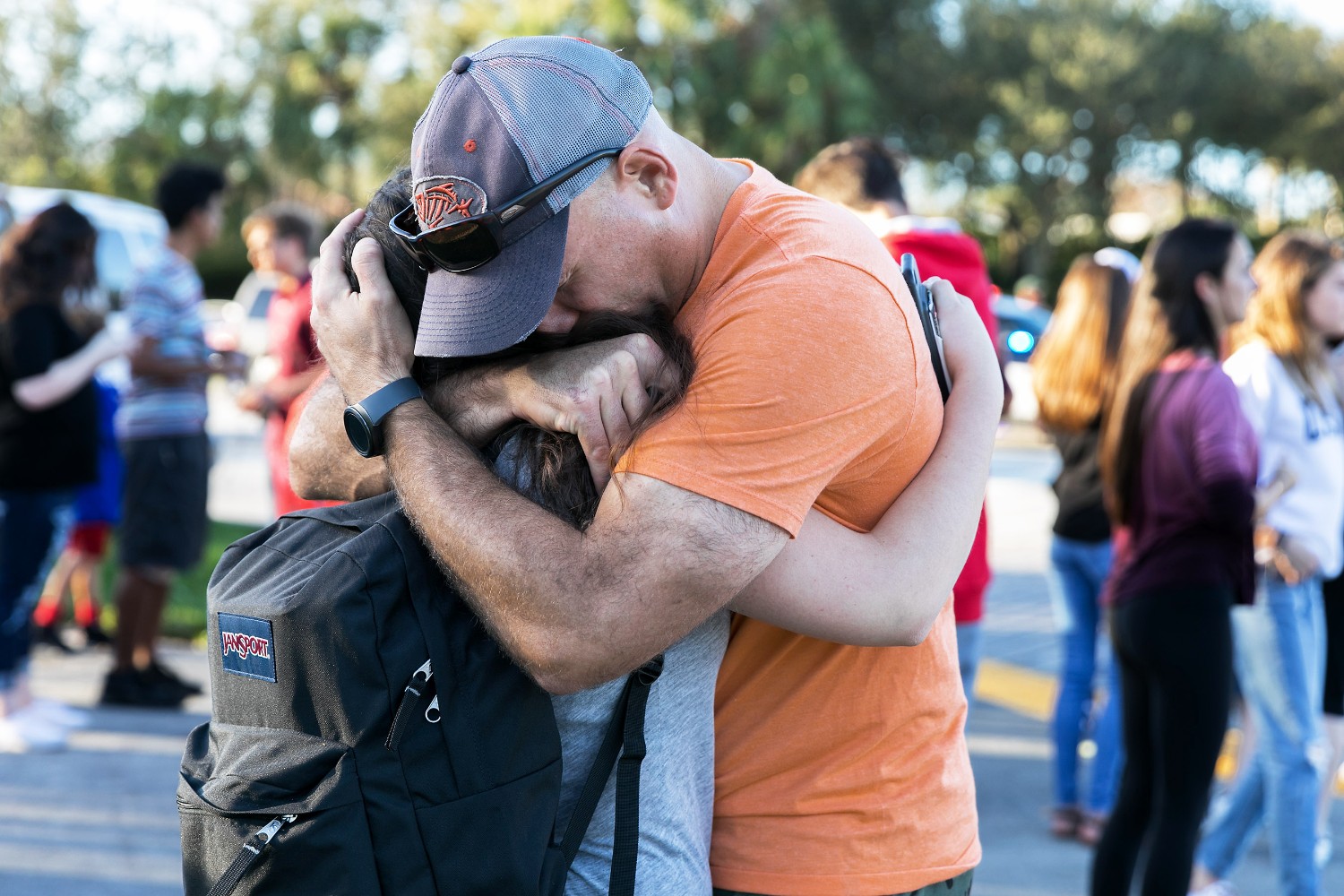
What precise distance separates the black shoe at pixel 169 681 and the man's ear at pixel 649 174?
500 cm

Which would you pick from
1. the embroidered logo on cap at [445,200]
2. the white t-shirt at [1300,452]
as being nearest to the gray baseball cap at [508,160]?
the embroidered logo on cap at [445,200]

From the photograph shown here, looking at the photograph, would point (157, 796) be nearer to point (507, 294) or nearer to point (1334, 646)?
point (507, 294)

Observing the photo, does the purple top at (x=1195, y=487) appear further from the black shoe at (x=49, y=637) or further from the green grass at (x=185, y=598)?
the black shoe at (x=49, y=637)

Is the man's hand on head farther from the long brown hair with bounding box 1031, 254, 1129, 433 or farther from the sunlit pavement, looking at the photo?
the long brown hair with bounding box 1031, 254, 1129, 433

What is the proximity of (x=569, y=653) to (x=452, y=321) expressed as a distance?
0.48 m

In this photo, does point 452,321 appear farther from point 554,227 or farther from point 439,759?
point 439,759

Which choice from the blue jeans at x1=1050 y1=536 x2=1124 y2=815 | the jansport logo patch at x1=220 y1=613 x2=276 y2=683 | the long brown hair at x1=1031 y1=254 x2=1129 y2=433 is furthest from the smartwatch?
the blue jeans at x1=1050 y1=536 x2=1124 y2=815

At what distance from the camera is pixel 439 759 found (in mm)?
1433

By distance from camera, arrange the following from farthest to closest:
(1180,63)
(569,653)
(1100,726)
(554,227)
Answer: (1180,63)
(1100,726)
(554,227)
(569,653)

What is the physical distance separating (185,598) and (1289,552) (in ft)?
20.8

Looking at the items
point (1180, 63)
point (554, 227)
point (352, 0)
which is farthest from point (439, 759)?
point (352, 0)

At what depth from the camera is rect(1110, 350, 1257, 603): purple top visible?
11.6ft

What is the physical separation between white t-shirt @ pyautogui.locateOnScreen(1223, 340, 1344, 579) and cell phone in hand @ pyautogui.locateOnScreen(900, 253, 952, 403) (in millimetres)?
2525

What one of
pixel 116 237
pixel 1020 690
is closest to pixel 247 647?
pixel 1020 690
